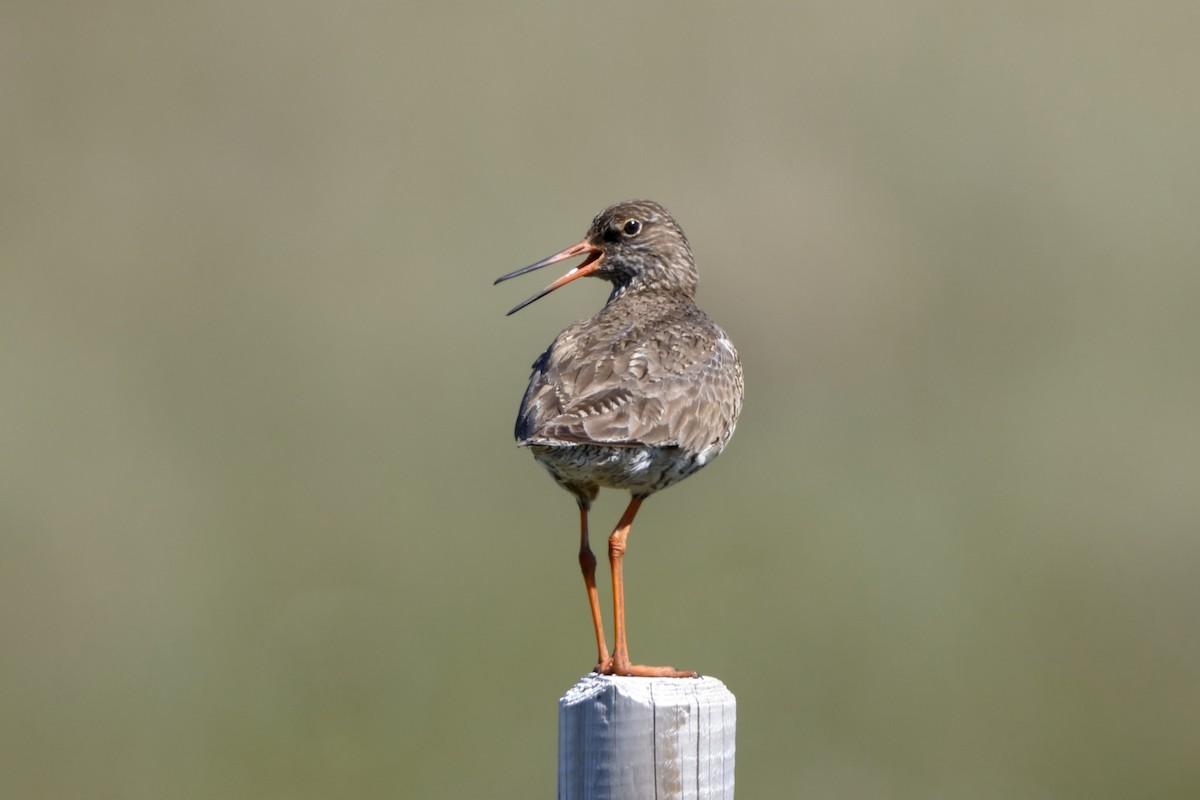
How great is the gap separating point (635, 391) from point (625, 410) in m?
0.18

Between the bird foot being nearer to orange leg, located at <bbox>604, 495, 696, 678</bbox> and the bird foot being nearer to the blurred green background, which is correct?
orange leg, located at <bbox>604, 495, 696, 678</bbox>

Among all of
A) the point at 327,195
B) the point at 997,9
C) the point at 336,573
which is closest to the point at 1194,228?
the point at 997,9

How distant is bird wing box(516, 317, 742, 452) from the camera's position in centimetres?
645

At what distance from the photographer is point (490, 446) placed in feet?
45.5

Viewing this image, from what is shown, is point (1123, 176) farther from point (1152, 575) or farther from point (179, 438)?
point (179, 438)

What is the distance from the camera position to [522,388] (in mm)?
13812

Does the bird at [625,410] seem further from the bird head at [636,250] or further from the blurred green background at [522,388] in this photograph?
the blurred green background at [522,388]

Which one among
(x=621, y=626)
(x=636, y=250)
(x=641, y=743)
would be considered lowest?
(x=641, y=743)

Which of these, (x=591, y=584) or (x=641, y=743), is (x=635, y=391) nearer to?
(x=591, y=584)

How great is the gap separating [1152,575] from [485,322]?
5777mm

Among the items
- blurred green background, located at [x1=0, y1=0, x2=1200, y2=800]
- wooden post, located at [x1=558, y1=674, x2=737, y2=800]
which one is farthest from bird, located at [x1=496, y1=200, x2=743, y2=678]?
blurred green background, located at [x1=0, y1=0, x2=1200, y2=800]

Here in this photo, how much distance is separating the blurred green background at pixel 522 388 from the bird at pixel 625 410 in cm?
Answer: 421

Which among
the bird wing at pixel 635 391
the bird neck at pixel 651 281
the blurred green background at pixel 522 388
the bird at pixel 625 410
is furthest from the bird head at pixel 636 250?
the blurred green background at pixel 522 388

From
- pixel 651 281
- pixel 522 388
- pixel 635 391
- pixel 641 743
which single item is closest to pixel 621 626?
pixel 635 391
